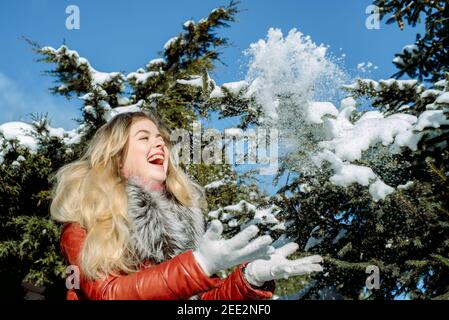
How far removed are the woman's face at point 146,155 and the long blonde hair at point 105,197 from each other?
0.14 feet

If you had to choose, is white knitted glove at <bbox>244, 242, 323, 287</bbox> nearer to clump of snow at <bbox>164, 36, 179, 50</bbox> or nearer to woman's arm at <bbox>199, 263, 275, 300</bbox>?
woman's arm at <bbox>199, 263, 275, 300</bbox>

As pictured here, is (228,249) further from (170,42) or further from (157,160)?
(170,42)

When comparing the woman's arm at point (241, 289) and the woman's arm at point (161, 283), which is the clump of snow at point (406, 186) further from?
the woman's arm at point (161, 283)

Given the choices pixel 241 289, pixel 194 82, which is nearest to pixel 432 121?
pixel 241 289

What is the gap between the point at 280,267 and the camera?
201cm

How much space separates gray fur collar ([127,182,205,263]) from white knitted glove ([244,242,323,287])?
480mm

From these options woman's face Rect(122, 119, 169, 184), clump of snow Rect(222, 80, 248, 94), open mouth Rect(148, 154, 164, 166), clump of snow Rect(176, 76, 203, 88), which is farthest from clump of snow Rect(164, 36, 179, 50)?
open mouth Rect(148, 154, 164, 166)

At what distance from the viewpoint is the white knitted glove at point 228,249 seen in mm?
1922

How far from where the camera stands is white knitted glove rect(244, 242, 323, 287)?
1.94 m

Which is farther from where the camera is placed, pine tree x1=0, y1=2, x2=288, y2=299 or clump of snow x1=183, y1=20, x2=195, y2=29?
clump of snow x1=183, y1=20, x2=195, y2=29

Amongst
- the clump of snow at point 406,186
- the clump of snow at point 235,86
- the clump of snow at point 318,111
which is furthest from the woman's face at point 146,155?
the clump of snow at point 235,86

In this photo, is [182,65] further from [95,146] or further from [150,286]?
[150,286]

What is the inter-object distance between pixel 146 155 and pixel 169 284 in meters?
0.96
